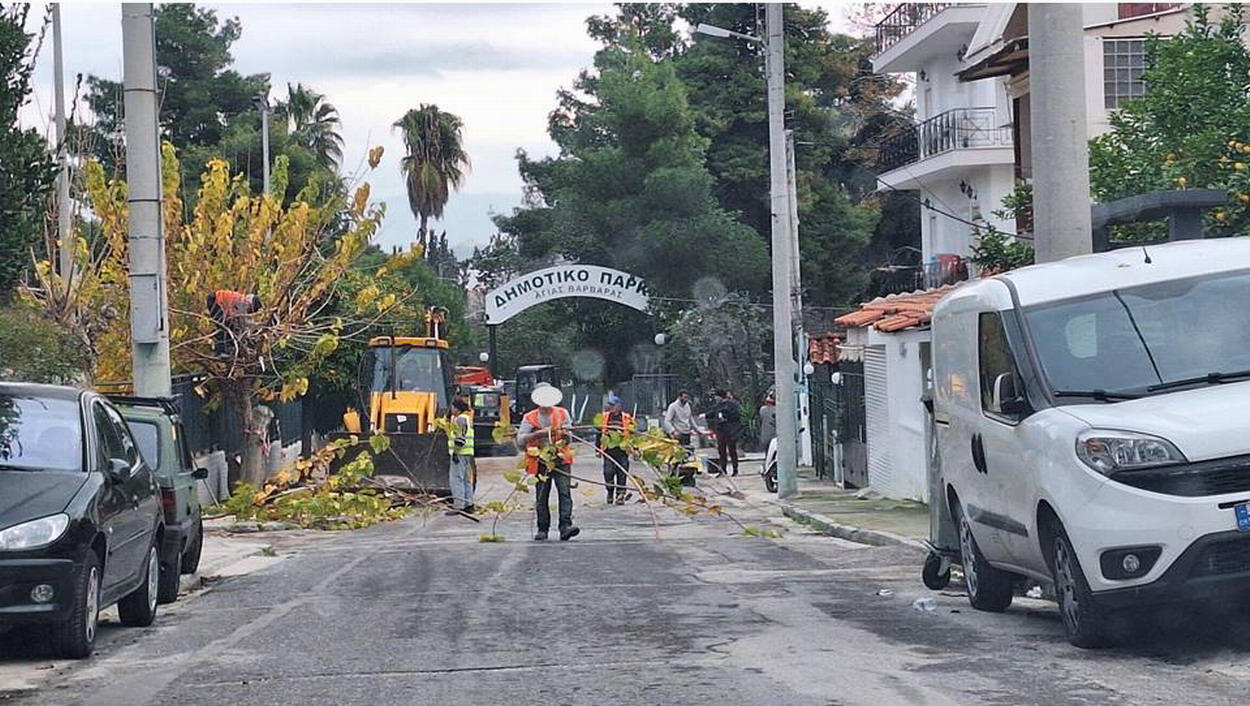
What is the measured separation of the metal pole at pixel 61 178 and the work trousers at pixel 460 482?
21.0ft

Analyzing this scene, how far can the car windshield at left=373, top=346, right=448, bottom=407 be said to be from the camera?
30.7 meters

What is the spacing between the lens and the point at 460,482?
24.8 m

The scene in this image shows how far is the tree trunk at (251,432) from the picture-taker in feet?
91.9

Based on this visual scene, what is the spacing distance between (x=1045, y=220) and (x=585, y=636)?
253 inches

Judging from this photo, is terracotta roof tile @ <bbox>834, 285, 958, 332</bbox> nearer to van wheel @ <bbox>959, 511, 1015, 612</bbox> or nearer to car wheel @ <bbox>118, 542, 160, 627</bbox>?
van wheel @ <bbox>959, 511, 1015, 612</bbox>

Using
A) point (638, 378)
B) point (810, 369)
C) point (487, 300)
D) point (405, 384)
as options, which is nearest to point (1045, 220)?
point (405, 384)

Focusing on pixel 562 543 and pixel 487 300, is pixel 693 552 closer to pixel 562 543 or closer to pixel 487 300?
pixel 562 543

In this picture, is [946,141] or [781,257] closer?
[781,257]

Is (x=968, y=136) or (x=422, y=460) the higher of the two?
(x=968, y=136)

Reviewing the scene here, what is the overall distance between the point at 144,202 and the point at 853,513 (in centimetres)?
1071

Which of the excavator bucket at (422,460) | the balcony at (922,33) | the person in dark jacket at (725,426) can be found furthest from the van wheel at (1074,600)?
the balcony at (922,33)

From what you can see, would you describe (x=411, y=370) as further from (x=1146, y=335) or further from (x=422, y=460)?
(x=1146, y=335)

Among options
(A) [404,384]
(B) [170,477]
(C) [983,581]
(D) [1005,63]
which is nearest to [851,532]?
(C) [983,581]

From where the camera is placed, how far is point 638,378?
5403cm
